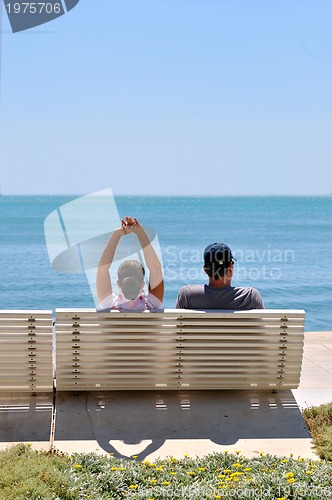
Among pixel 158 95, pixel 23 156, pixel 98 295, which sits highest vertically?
pixel 98 295

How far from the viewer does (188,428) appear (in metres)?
5.07

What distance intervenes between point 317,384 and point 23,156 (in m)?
92.2

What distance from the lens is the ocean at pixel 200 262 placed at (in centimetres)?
2086

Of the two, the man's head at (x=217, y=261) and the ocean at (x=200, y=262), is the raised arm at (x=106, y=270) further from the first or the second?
the ocean at (x=200, y=262)

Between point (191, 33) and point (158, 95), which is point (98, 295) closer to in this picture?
point (191, 33)

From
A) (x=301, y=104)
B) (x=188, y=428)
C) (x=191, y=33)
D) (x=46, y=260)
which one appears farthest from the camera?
(x=301, y=104)

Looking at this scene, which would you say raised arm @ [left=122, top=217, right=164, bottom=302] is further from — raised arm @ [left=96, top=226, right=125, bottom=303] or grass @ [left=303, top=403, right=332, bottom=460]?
grass @ [left=303, top=403, right=332, bottom=460]

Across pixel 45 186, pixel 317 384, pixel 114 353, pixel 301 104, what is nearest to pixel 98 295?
pixel 114 353

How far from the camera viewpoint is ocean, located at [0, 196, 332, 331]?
68.4ft
